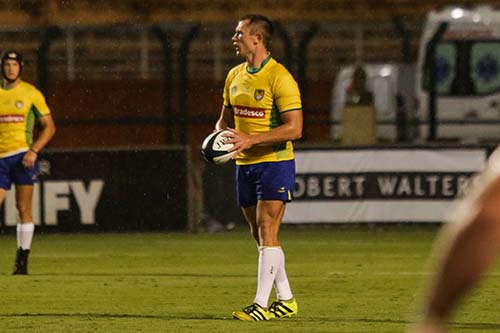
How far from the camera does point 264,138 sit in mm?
8539

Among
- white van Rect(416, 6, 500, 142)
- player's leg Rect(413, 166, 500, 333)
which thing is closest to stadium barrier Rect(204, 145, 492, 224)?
white van Rect(416, 6, 500, 142)

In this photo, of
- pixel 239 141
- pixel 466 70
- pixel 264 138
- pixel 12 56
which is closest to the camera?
pixel 239 141

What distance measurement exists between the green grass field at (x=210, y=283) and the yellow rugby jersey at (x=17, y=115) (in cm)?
119

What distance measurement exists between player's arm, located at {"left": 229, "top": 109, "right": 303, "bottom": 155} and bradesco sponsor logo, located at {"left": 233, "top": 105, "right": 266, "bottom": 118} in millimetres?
151

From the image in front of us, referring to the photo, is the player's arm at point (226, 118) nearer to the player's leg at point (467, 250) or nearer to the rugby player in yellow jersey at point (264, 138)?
the rugby player in yellow jersey at point (264, 138)

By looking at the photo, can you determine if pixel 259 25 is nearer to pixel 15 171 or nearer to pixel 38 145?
pixel 38 145

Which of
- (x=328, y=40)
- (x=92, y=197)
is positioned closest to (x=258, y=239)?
(x=92, y=197)

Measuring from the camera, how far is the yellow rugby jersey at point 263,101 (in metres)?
8.72

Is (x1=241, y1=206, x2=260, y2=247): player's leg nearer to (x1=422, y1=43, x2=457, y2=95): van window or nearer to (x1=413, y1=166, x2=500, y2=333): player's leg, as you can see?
(x1=413, y1=166, x2=500, y2=333): player's leg

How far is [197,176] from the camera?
57.7 ft

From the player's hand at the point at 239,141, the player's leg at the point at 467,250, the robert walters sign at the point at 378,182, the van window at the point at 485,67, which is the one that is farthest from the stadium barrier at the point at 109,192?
the player's leg at the point at 467,250

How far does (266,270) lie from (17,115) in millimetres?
4619

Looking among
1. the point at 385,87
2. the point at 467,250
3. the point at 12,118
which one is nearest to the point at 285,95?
the point at 12,118

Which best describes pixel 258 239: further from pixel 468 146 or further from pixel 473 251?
pixel 468 146
